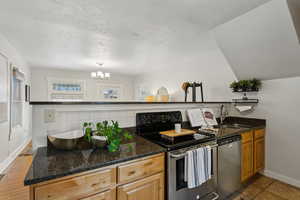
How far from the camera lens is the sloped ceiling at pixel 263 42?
170 centimetres

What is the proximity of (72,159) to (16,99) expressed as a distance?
343 cm

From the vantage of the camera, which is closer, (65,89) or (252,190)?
(252,190)

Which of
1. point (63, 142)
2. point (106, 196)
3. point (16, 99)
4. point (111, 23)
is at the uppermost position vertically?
point (111, 23)

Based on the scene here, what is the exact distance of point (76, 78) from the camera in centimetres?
563

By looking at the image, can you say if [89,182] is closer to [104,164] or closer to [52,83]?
[104,164]

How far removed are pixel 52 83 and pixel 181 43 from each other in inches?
193

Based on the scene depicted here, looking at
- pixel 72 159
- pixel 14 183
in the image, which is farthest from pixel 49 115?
pixel 14 183

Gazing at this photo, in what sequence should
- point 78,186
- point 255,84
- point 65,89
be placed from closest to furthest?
point 78,186, point 255,84, point 65,89

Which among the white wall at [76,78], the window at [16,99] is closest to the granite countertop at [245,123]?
the window at [16,99]

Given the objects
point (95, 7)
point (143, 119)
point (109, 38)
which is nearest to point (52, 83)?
point (109, 38)

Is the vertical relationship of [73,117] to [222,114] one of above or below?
above

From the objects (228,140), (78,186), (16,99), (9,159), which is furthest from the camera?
(16,99)

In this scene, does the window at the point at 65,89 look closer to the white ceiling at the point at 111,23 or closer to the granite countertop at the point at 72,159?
the white ceiling at the point at 111,23

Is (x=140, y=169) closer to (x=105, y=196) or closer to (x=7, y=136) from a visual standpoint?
(x=105, y=196)
